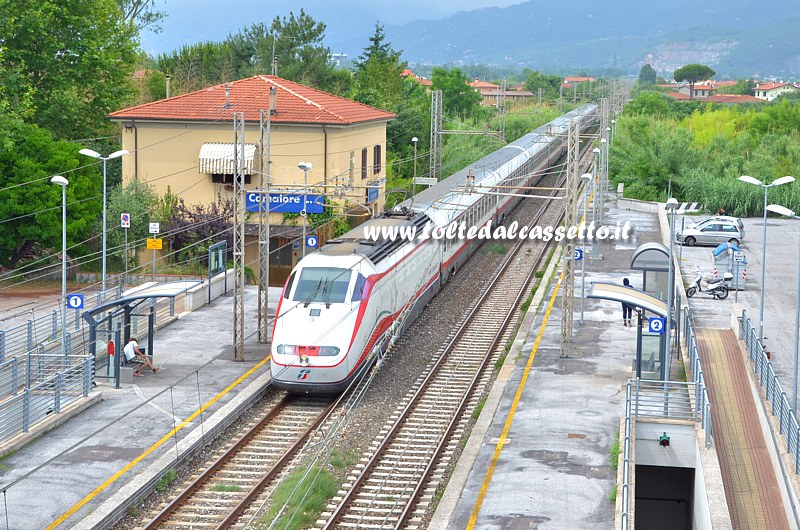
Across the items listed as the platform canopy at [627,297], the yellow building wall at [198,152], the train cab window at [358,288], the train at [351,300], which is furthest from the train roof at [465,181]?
the train cab window at [358,288]

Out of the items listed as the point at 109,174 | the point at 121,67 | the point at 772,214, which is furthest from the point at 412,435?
the point at 772,214

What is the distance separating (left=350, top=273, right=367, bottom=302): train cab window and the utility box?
A: 16.5 meters

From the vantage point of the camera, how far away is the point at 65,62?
4706 centimetres

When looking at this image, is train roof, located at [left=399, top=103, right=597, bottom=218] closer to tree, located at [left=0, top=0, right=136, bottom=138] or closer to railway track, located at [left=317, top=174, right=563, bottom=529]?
railway track, located at [left=317, top=174, right=563, bottom=529]

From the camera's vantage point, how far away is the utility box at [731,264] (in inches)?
1406

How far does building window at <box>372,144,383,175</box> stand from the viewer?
159 ft

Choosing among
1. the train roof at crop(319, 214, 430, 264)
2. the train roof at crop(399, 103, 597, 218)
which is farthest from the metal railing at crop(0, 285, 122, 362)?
the train roof at crop(399, 103, 597, 218)

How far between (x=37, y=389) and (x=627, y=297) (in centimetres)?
1214

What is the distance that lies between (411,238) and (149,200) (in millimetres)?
15048

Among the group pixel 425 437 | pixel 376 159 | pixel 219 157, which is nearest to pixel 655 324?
pixel 425 437

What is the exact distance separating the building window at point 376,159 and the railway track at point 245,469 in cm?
2646

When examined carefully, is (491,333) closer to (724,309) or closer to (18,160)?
(724,309)

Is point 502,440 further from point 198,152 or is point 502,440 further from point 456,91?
point 456,91

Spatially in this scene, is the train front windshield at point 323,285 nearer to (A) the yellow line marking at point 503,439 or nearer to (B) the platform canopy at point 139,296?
(B) the platform canopy at point 139,296
